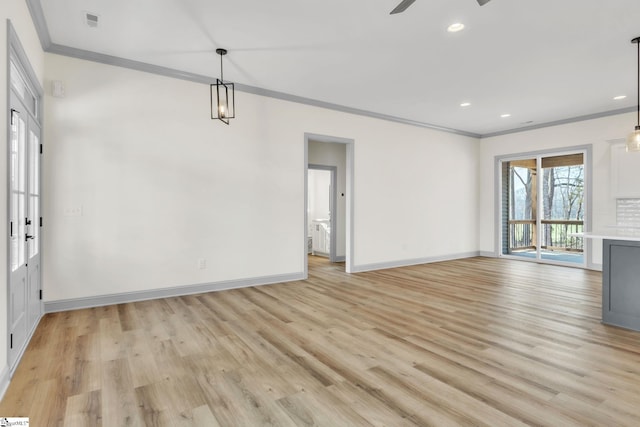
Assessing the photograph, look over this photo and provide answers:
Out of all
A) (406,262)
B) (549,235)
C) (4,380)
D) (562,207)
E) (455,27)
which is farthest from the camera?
(549,235)

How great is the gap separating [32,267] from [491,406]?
13.1 ft

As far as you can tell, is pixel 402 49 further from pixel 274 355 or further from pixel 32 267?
pixel 32 267

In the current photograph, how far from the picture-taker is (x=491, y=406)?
1970mm

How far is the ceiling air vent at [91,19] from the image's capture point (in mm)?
3205

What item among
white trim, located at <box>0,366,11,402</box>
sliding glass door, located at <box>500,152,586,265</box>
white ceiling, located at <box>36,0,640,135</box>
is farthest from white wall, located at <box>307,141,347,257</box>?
white trim, located at <box>0,366,11,402</box>

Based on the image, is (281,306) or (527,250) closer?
(281,306)

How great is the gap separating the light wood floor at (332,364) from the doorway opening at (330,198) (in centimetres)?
208

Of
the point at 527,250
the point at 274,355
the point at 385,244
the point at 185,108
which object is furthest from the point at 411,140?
the point at 274,355

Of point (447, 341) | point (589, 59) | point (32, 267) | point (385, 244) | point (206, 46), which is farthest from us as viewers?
point (385, 244)

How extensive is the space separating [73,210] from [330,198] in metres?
4.94

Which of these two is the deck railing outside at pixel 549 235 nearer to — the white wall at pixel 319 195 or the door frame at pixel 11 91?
the white wall at pixel 319 195

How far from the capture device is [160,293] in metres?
4.37

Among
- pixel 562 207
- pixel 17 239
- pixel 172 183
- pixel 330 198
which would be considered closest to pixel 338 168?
pixel 330 198

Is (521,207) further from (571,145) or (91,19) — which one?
(91,19)
